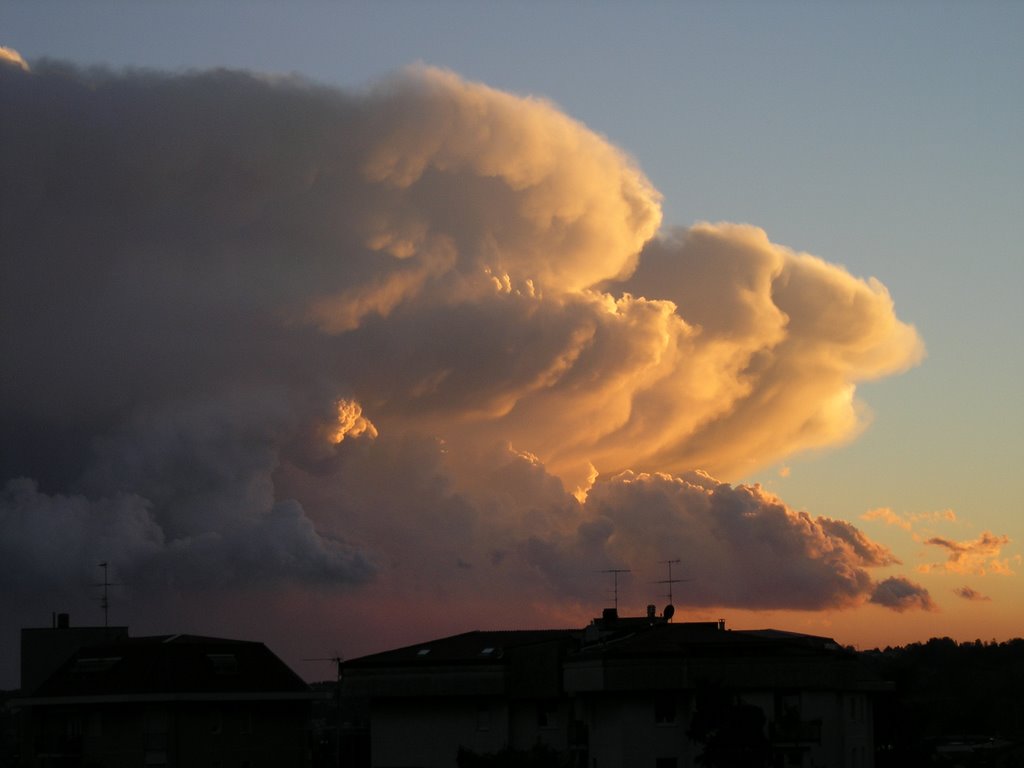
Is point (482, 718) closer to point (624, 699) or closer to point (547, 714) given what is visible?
point (547, 714)

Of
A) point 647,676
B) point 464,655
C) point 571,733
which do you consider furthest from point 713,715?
point 464,655

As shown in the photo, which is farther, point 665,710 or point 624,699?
point 624,699

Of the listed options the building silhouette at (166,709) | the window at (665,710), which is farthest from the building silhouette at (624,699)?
the building silhouette at (166,709)

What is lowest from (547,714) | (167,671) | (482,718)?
(482,718)

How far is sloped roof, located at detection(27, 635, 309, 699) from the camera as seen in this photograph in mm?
104875

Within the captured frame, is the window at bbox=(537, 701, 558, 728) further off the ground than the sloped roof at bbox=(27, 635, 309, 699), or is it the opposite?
the sloped roof at bbox=(27, 635, 309, 699)

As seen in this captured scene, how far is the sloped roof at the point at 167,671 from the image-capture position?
105 m

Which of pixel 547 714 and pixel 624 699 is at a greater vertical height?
pixel 624 699

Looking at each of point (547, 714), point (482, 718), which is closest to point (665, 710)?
point (547, 714)

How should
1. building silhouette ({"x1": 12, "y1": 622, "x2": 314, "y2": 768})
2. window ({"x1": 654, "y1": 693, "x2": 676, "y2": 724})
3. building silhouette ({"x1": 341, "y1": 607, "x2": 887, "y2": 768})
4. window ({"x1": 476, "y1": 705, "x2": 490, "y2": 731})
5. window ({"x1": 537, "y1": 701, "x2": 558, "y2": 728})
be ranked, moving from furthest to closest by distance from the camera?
1. building silhouette ({"x1": 12, "y1": 622, "x2": 314, "y2": 768})
2. window ({"x1": 476, "y1": 705, "x2": 490, "y2": 731})
3. window ({"x1": 537, "y1": 701, "x2": 558, "y2": 728})
4. window ({"x1": 654, "y1": 693, "x2": 676, "y2": 724})
5. building silhouette ({"x1": 341, "y1": 607, "x2": 887, "y2": 768})

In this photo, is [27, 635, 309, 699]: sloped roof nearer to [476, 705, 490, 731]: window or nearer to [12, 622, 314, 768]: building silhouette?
[12, 622, 314, 768]: building silhouette

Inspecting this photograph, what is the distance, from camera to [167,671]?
10569 cm

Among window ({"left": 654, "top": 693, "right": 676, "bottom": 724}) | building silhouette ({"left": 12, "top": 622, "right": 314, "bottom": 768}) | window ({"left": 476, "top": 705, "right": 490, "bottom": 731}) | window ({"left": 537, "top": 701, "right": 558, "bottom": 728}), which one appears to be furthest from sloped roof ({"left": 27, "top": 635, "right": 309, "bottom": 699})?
window ({"left": 654, "top": 693, "right": 676, "bottom": 724})

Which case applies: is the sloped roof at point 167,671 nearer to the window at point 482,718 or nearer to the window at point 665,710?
the window at point 482,718
